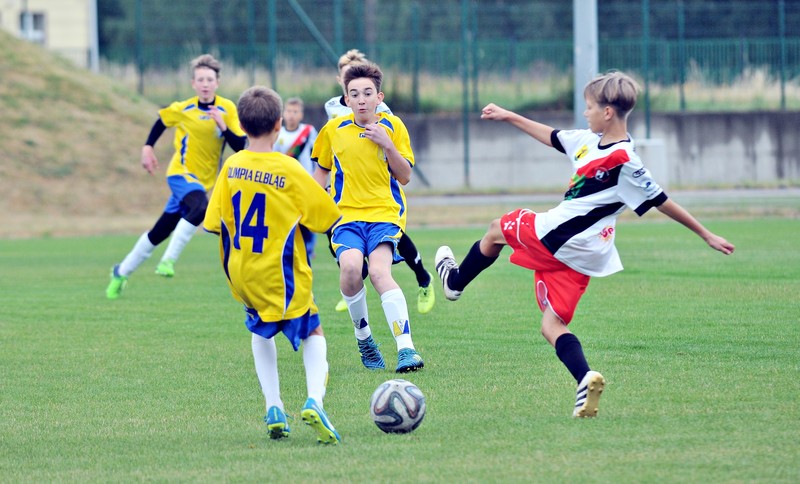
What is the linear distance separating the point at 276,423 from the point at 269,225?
884 mm

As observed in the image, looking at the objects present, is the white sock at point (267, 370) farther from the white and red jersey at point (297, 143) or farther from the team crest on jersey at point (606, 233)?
the white and red jersey at point (297, 143)

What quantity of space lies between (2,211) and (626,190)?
784 inches

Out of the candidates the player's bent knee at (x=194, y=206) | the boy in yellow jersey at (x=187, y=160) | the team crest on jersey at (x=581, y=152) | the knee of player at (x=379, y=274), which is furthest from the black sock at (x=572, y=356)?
the player's bent knee at (x=194, y=206)

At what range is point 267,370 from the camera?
537 cm

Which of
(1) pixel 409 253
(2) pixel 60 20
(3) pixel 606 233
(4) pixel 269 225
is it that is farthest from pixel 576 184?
(2) pixel 60 20

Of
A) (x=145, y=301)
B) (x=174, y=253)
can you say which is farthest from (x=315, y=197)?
(x=174, y=253)

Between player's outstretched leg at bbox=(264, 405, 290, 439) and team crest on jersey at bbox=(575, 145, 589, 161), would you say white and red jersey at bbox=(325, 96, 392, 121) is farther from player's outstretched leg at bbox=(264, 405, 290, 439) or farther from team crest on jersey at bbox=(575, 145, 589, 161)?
player's outstretched leg at bbox=(264, 405, 290, 439)

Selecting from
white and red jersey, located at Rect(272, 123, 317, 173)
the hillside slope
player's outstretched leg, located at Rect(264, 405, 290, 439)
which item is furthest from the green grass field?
the hillside slope

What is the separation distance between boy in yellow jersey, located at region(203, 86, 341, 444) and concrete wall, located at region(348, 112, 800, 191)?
73.8 ft

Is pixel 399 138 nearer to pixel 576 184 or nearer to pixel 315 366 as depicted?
pixel 576 184

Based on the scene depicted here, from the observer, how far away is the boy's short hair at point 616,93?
5.67 meters

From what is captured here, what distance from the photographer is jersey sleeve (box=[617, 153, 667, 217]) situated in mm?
5703

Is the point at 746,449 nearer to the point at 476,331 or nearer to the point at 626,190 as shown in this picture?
the point at 626,190

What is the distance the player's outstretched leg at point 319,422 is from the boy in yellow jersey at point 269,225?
8 centimetres
